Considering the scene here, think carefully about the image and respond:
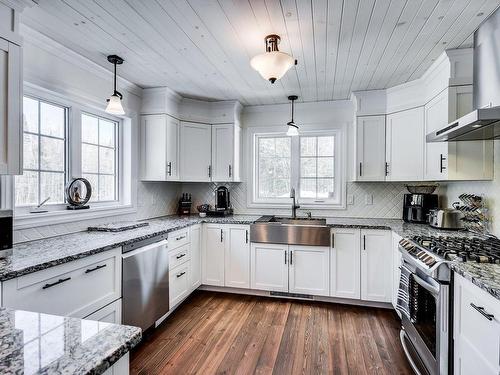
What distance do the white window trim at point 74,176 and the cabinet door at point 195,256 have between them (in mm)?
718

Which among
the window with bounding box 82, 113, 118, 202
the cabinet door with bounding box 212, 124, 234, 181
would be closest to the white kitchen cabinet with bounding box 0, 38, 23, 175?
the window with bounding box 82, 113, 118, 202

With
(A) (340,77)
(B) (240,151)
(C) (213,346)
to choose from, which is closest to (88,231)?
(C) (213,346)

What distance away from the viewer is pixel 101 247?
1.93 metres

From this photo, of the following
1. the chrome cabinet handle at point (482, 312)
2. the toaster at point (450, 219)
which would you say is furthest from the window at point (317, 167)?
the chrome cabinet handle at point (482, 312)

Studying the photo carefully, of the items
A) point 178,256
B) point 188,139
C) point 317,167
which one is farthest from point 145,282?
point 317,167

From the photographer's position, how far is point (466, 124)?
5.48ft

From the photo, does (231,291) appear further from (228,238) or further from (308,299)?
(308,299)

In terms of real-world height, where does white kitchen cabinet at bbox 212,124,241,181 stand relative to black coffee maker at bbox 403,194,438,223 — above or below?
above

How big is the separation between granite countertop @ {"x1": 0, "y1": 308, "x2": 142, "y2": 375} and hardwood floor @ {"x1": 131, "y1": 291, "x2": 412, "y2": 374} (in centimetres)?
149

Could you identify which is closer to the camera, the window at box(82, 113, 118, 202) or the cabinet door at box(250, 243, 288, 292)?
the window at box(82, 113, 118, 202)

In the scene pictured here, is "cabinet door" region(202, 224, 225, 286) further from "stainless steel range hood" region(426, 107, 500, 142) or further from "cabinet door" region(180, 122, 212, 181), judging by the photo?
"stainless steel range hood" region(426, 107, 500, 142)

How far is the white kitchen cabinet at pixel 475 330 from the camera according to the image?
1.22 m

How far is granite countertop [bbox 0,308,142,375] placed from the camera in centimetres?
62

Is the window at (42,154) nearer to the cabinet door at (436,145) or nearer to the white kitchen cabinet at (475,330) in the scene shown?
the white kitchen cabinet at (475,330)
